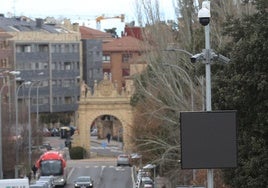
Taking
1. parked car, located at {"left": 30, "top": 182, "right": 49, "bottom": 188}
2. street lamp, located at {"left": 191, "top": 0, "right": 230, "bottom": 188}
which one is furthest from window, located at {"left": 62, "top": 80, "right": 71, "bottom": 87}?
street lamp, located at {"left": 191, "top": 0, "right": 230, "bottom": 188}

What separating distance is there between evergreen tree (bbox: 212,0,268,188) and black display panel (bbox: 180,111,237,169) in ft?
27.4

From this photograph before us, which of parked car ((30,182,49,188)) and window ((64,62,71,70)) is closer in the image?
parked car ((30,182,49,188))

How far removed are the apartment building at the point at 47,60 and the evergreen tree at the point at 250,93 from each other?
311 ft

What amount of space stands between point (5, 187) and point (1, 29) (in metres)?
83.5

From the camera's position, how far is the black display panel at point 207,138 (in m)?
21.4

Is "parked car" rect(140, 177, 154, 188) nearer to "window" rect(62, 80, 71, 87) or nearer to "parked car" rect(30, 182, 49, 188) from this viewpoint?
"parked car" rect(30, 182, 49, 188)

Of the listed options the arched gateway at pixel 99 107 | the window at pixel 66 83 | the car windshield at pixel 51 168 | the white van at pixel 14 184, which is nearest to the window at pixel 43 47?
the window at pixel 66 83

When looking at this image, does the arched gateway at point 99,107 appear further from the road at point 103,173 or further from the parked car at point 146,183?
the parked car at point 146,183

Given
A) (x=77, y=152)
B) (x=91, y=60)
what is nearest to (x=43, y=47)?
(x=91, y=60)

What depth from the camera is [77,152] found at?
94875mm

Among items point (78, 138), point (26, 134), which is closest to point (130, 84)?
point (78, 138)

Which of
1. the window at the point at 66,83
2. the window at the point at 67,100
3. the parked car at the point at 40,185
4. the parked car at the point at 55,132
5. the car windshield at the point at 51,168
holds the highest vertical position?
the window at the point at 66,83

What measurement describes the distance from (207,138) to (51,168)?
4879 centimetres

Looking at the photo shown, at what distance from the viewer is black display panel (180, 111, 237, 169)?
21359 mm
